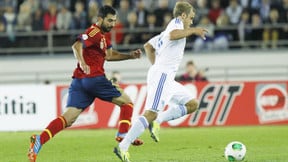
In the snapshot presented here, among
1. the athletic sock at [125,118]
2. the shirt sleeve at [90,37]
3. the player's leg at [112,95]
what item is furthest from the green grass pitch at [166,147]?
the shirt sleeve at [90,37]

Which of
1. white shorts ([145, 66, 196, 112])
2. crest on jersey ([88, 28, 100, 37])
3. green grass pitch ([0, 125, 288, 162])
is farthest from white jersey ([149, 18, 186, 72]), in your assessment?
green grass pitch ([0, 125, 288, 162])

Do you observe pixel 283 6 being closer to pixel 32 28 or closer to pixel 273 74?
pixel 273 74

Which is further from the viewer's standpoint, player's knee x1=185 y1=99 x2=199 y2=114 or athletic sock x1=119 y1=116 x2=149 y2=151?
player's knee x1=185 y1=99 x2=199 y2=114

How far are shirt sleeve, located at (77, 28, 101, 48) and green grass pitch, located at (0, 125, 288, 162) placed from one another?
5.65 ft

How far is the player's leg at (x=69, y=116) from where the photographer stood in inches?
454

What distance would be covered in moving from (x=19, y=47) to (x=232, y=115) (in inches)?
311

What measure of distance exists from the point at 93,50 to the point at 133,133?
5.30 feet

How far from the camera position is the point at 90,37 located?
39.8 feet

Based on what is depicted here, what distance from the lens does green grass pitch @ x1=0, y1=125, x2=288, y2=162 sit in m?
12.5

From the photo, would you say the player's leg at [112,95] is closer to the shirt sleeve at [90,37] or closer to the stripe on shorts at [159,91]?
the shirt sleeve at [90,37]

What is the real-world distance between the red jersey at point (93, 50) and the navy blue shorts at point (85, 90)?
0.30ft

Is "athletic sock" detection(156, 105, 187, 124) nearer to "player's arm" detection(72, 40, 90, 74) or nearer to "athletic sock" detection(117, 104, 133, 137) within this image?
"athletic sock" detection(117, 104, 133, 137)

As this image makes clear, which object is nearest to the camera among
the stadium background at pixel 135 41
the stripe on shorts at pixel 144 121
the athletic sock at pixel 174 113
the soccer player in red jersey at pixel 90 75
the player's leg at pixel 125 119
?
the stripe on shorts at pixel 144 121

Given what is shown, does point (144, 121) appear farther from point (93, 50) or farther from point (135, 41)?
point (135, 41)
